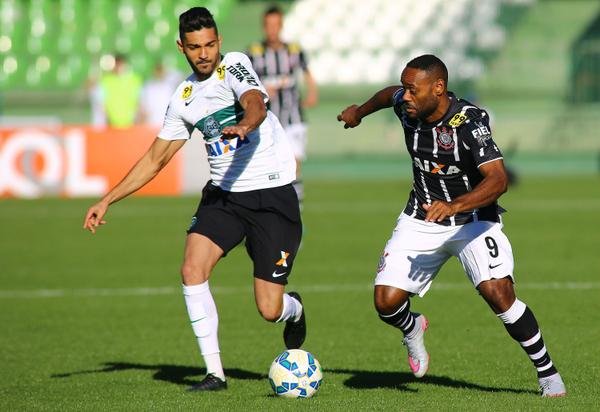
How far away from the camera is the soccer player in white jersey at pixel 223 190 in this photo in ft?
20.9

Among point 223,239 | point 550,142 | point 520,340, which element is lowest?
point 550,142

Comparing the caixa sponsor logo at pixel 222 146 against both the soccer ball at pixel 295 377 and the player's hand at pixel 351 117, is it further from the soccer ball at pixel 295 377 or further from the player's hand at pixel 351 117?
the soccer ball at pixel 295 377

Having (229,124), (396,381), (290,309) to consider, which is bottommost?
(396,381)

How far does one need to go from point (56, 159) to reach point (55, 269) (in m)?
7.69

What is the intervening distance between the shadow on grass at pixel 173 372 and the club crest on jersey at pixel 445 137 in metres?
1.97

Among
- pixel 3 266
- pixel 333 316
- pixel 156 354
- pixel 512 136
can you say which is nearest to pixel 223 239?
pixel 156 354

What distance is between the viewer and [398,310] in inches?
249

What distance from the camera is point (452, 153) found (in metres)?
5.96

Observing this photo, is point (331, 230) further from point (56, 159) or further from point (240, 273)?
point (56, 159)

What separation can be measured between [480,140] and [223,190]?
66.8 inches

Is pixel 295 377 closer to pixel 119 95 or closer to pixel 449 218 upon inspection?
pixel 449 218

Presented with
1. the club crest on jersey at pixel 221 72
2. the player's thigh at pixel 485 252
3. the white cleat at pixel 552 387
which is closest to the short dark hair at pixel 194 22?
the club crest on jersey at pixel 221 72

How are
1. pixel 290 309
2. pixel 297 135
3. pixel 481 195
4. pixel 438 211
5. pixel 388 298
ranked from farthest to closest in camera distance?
pixel 297 135, pixel 290 309, pixel 388 298, pixel 481 195, pixel 438 211

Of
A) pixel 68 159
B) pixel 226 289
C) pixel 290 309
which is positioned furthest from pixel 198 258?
pixel 68 159
